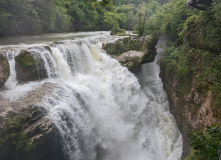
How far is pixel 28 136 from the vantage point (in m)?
6.10

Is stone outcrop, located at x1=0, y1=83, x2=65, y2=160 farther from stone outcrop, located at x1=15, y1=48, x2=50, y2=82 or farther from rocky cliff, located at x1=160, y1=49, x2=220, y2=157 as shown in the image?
rocky cliff, located at x1=160, y1=49, x2=220, y2=157

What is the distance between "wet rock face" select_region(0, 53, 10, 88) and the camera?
7.57 m

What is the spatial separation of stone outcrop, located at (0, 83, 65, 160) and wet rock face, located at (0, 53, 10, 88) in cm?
112

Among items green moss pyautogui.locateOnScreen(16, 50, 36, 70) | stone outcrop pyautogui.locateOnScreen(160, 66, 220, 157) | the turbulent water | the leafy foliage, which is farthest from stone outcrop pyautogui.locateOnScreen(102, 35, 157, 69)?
the leafy foliage

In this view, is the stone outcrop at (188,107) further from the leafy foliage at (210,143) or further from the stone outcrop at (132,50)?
Result: the leafy foliage at (210,143)

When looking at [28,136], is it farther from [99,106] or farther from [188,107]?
[188,107]

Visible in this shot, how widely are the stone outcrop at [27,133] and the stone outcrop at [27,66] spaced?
6.57 feet

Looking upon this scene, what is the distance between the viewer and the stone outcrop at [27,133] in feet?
19.2

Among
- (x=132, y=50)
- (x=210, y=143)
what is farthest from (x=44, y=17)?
(x=210, y=143)

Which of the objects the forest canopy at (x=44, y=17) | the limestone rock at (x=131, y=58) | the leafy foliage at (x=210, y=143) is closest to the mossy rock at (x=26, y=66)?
the limestone rock at (x=131, y=58)

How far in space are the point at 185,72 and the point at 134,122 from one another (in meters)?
4.32

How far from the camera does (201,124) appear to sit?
8.11 m

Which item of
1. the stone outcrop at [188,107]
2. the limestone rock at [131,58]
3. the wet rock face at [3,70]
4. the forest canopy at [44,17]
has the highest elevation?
the forest canopy at [44,17]

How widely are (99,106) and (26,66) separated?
170 inches
